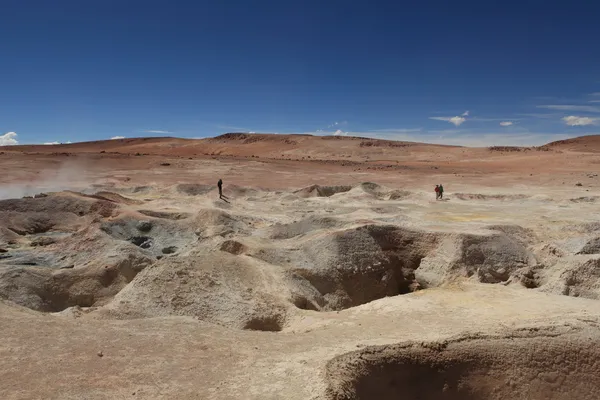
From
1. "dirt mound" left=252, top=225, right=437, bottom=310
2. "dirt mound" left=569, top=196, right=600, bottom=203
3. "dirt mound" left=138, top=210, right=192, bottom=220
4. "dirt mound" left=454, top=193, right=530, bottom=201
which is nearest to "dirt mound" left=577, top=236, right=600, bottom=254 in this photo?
"dirt mound" left=252, top=225, right=437, bottom=310

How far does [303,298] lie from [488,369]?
3946 millimetres

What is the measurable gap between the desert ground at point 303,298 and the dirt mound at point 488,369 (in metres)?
0.02

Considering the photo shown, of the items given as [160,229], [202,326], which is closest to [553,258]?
[202,326]

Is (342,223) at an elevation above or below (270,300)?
above

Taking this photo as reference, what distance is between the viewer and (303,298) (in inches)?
A: 384

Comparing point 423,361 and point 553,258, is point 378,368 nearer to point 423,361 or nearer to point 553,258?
point 423,361

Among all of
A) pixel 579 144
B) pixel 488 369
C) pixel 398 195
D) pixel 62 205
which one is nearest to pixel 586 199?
pixel 398 195

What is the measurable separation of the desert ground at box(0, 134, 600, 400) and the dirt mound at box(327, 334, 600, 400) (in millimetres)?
20

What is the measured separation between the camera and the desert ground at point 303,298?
5.67m

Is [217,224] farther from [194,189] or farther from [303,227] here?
[194,189]

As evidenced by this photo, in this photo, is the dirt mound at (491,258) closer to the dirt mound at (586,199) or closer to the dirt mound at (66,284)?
the dirt mound at (66,284)

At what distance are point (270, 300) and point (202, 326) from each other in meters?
2.26

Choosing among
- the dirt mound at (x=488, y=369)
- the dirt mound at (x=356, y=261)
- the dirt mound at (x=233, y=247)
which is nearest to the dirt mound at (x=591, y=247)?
the dirt mound at (x=356, y=261)

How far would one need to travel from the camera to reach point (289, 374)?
544cm
